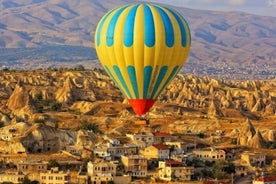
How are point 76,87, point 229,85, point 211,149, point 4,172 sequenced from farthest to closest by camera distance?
point 229,85, point 76,87, point 211,149, point 4,172

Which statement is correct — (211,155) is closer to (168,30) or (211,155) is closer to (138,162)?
(138,162)

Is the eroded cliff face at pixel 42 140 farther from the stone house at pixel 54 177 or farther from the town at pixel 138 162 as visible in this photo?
the stone house at pixel 54 177

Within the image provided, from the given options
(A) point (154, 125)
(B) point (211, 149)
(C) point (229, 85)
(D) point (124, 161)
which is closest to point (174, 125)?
(A) point (154, 125)

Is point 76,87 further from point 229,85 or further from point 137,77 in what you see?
point 137,77

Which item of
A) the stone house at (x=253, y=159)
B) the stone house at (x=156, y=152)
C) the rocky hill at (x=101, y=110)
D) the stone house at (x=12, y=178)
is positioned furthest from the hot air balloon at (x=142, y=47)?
the rocky hill at (x=101, y=110)

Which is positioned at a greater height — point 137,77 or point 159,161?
point 137,77

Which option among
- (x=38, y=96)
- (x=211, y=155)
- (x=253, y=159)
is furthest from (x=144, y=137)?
(x=38, y=96)

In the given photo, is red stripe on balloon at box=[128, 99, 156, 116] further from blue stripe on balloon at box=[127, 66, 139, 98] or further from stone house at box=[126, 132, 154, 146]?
stone house at box=[126, 132, 154, 146]
